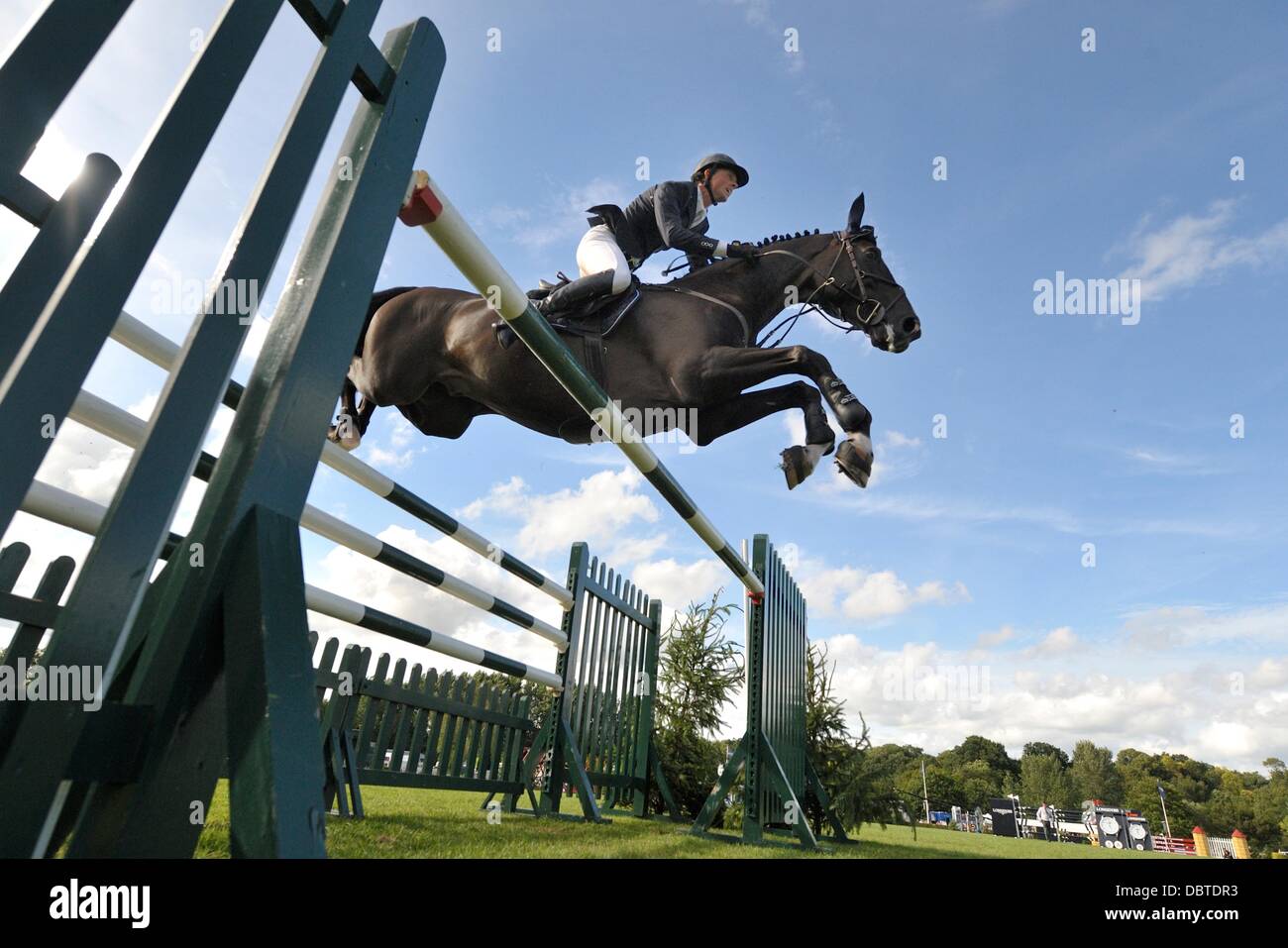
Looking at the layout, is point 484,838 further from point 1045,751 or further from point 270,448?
point 1045,751

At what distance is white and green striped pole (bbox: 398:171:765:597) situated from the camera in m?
1.46

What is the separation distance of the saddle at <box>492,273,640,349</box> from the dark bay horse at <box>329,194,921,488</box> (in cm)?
6

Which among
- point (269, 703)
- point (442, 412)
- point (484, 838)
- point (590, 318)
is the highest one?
point (590, 318)

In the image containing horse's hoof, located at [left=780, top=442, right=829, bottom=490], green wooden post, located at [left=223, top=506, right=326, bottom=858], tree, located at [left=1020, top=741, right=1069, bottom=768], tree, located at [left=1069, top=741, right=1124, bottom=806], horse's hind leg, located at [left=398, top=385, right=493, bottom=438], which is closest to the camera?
green wooden post, located at [left=223, top=506, right=326, bottom=858]

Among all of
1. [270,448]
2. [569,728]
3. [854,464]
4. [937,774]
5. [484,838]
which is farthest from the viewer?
[937,774]

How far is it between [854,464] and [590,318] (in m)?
1.31

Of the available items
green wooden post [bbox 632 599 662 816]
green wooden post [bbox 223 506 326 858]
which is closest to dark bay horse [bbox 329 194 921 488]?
green wooden post [bbox 223 506 326 858]

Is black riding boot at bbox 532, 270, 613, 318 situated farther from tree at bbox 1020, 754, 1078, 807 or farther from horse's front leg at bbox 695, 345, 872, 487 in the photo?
tree at bbox 1020, 754, 1078, 807

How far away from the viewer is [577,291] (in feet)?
10.0

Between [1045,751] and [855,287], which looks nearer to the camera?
[855,287]

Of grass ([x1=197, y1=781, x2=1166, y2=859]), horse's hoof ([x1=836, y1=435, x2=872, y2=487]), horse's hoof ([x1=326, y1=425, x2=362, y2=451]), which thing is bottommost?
grass ([x1=197, y1=781, x2=1166, y2=859])

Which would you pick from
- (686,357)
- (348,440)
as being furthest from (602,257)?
(348,440)

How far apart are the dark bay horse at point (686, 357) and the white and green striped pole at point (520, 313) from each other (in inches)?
19.2

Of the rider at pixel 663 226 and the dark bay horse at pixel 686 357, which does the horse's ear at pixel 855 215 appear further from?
the rider at pixel 663 226
